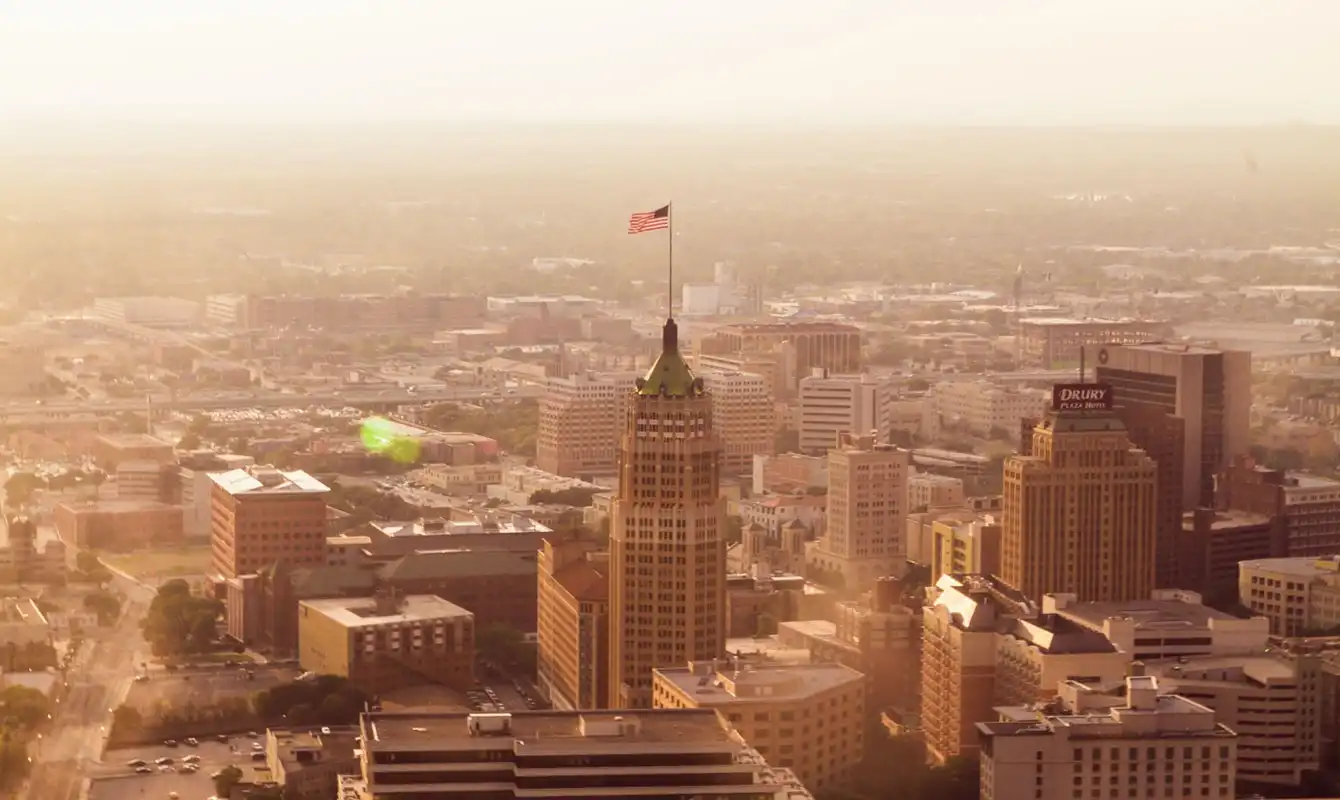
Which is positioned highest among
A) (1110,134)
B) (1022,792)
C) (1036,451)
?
(1110,134)

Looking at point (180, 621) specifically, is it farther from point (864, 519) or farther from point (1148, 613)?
point (1148, 613)

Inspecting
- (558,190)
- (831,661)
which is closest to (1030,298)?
(558,190)

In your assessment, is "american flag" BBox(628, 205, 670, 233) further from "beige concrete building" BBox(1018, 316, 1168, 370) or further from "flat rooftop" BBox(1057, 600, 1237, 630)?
"beige concrete building" BBox(1018, 316, 1168, 370)

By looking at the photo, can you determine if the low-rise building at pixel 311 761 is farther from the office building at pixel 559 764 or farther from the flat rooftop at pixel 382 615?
the office building at pixel 559 764

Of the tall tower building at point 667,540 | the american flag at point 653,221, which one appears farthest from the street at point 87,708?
the american flag at point 653,221

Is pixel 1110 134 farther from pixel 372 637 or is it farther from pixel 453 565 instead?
pixel 372 637

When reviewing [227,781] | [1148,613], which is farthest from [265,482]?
[1148,613]

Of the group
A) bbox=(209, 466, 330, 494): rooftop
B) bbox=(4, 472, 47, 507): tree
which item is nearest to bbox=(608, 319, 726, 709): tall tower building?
bbox=(209, 466, 330, 494): rooftop
